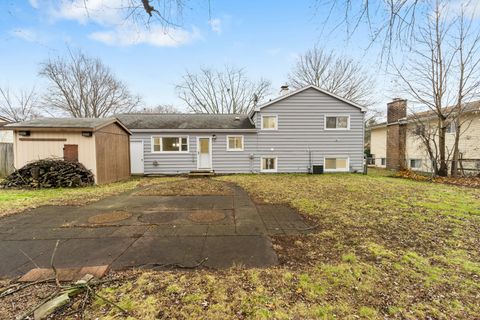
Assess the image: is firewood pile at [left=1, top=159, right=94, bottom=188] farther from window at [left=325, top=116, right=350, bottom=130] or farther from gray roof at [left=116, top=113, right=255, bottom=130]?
window at [left=325, top=116, right=350, bottom=130]

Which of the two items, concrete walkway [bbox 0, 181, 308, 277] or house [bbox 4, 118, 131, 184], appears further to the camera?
house [bbox 4, 118, 131, 184]

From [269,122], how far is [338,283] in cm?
1125

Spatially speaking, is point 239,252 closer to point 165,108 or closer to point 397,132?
point 397,132

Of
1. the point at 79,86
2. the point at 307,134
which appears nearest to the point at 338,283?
the point at 307,134

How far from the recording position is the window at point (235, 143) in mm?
12875

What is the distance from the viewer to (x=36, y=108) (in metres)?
24.5

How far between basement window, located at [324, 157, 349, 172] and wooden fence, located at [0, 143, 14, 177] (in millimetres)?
17208

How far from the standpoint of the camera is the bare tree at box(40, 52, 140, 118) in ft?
75.8

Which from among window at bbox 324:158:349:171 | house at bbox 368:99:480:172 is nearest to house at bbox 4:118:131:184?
window at bbox 324:158:349:171

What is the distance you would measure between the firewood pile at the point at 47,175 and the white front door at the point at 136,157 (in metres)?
4.13

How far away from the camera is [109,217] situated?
472 cm

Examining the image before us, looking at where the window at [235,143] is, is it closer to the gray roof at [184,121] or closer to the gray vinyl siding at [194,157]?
the gray vinyl siding at [194,157]

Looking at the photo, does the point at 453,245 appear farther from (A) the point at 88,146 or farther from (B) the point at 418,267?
(A) the point at 88,146

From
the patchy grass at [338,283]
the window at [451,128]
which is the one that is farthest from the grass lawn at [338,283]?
the window at [451,128]
